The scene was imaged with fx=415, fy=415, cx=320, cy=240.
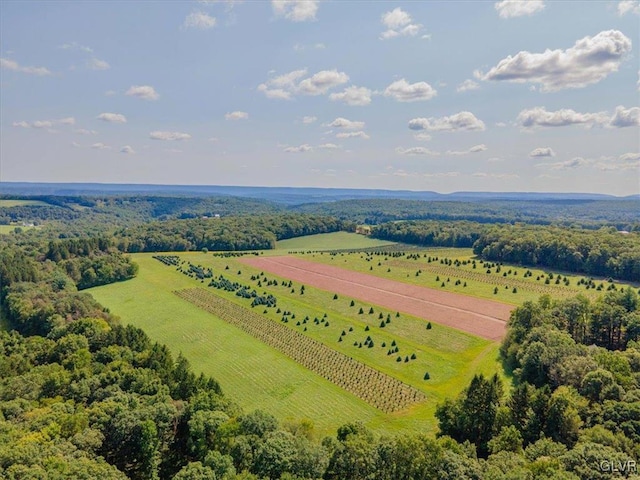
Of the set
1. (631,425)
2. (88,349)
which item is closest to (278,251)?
(88,349)

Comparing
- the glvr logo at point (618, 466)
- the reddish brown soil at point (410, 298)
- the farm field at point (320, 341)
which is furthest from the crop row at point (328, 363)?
the reddish brown soil at point (410, 298)

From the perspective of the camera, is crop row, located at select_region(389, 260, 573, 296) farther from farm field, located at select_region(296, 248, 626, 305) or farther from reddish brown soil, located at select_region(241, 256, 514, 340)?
reddish brown soil, located at select_region(241, 256, 514, 340)

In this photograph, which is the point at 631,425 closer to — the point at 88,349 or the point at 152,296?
the point at 88,349

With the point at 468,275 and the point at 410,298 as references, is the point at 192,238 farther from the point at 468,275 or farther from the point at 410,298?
the point at 468,275

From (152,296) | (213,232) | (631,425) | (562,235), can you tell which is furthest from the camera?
(213,232)

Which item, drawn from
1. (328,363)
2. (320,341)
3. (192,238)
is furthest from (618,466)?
(192,238)

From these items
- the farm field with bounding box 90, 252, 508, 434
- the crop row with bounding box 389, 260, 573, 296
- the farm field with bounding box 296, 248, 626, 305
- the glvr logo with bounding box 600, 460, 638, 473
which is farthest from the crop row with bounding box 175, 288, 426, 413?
the crop row with bounding box 389, 260, 573, 296

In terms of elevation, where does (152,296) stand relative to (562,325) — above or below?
below
